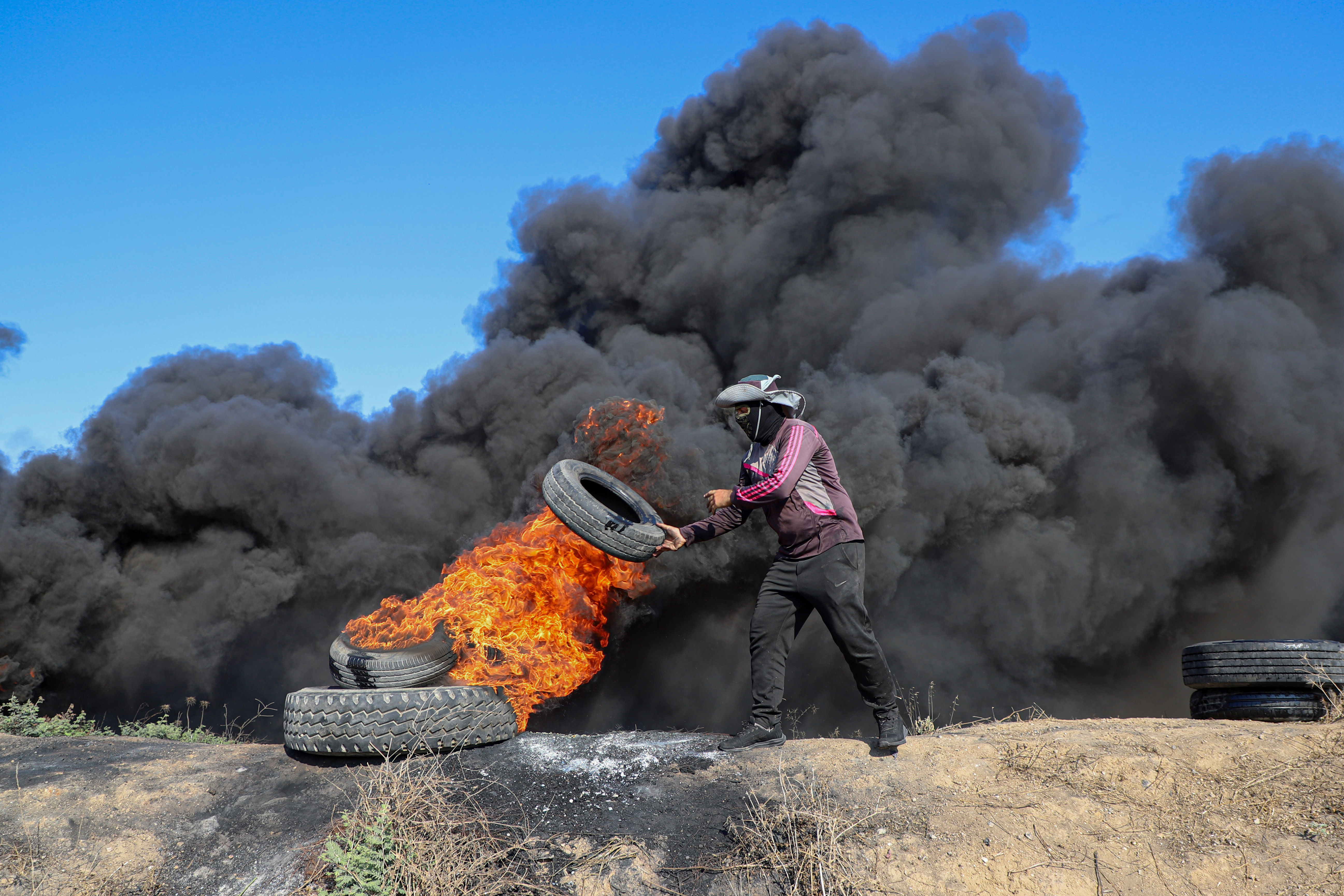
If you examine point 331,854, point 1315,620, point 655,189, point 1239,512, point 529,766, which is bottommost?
point 331,854

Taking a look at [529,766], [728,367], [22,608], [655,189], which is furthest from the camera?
[655,189]

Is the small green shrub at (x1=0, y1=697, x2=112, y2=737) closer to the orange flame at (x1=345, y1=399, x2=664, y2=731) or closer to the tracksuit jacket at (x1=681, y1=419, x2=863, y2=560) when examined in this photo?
the orange flame at (x1=345, y1=399, x2=664, y2=731)

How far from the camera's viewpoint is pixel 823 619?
532 centimetres

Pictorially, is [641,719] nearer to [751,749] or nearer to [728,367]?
[728,367]

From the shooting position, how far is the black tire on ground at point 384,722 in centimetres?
528

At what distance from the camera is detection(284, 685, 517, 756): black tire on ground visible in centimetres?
528

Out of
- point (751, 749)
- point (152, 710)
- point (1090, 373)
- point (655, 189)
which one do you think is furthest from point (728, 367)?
point (751, 749)

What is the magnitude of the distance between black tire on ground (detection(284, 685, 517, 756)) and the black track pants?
2.06 meters

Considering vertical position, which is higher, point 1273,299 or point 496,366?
point 1273,299

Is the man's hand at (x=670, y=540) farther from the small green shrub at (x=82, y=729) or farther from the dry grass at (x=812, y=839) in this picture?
the small green shrub at (x=82, y=729)

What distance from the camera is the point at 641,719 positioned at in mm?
19906

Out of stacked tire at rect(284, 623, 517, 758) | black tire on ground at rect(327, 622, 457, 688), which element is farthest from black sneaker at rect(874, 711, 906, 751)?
black tire on ground at rect(327, 622, 457, 688)

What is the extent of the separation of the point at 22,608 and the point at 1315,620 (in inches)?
1194

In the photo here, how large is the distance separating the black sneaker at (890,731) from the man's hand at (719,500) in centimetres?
171
